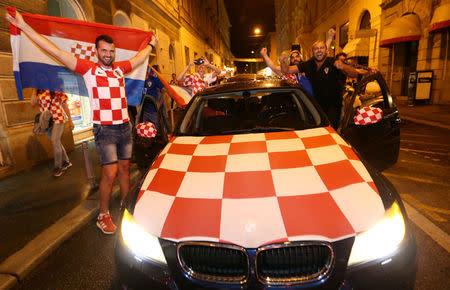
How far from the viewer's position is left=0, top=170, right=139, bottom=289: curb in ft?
7.39

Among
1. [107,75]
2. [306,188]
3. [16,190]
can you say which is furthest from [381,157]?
[16,190]

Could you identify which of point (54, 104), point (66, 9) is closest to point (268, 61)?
point (54, 104)

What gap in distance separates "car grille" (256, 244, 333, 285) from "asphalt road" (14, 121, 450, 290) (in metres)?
1.05

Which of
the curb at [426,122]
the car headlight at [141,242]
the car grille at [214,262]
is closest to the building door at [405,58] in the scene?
the curb at [426,122]

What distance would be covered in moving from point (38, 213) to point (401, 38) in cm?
1447

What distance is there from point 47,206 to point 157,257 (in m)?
2.85

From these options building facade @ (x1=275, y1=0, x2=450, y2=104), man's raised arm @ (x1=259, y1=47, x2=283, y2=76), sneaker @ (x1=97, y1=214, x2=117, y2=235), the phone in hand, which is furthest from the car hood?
building facade @ (x1=275, y1=0, x2=450, y2=104)

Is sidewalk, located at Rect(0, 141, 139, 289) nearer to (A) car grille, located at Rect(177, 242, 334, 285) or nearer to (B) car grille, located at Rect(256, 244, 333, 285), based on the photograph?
(A) car grille, located at Rect(177, 242, 334, 285)

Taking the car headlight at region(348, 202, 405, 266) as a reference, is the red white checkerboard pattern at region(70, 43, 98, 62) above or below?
above

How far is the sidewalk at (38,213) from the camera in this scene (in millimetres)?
2447

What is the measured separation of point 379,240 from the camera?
1387 millimetres

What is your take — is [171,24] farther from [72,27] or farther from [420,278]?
[420,278]

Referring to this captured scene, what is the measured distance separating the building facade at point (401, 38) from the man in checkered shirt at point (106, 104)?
12022 millimetres

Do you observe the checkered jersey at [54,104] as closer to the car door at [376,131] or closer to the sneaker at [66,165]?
the sneaker at [66,165]
